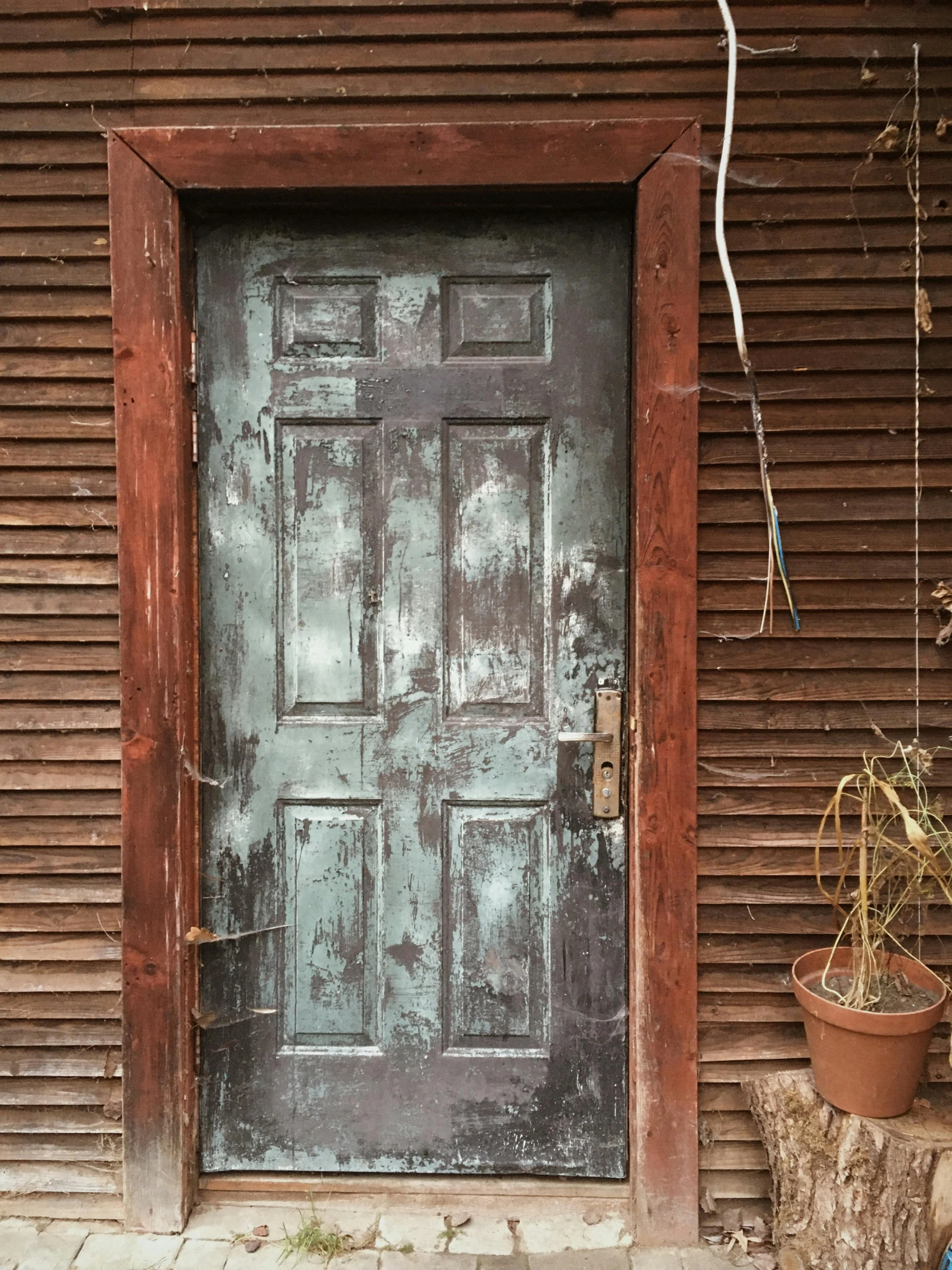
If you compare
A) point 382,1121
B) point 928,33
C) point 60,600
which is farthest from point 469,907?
point 928,33

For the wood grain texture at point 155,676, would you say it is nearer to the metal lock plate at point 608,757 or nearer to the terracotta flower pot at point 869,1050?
the metal lock plate at point 608,757

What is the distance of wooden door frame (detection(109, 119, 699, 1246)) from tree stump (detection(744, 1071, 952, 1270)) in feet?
0.78

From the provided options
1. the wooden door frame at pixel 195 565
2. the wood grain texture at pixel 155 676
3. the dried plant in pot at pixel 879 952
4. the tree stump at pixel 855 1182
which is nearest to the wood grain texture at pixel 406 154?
the wooden door frame at pixel 195 565

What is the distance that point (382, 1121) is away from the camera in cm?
230

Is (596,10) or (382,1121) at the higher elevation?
(596,10)

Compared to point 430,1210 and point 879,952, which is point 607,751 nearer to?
point 879,952

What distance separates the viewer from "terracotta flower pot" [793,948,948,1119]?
72.6 inches

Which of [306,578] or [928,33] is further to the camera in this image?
[306,578]

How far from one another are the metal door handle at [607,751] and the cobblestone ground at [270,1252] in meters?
1.11

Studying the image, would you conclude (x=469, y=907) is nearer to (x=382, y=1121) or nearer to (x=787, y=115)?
(x=382, y=1121)

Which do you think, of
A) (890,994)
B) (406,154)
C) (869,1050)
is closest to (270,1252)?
(869,1050)

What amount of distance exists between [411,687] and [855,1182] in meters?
1.57

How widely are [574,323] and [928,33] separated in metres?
1.12

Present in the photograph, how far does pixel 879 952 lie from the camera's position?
2.01 meters
